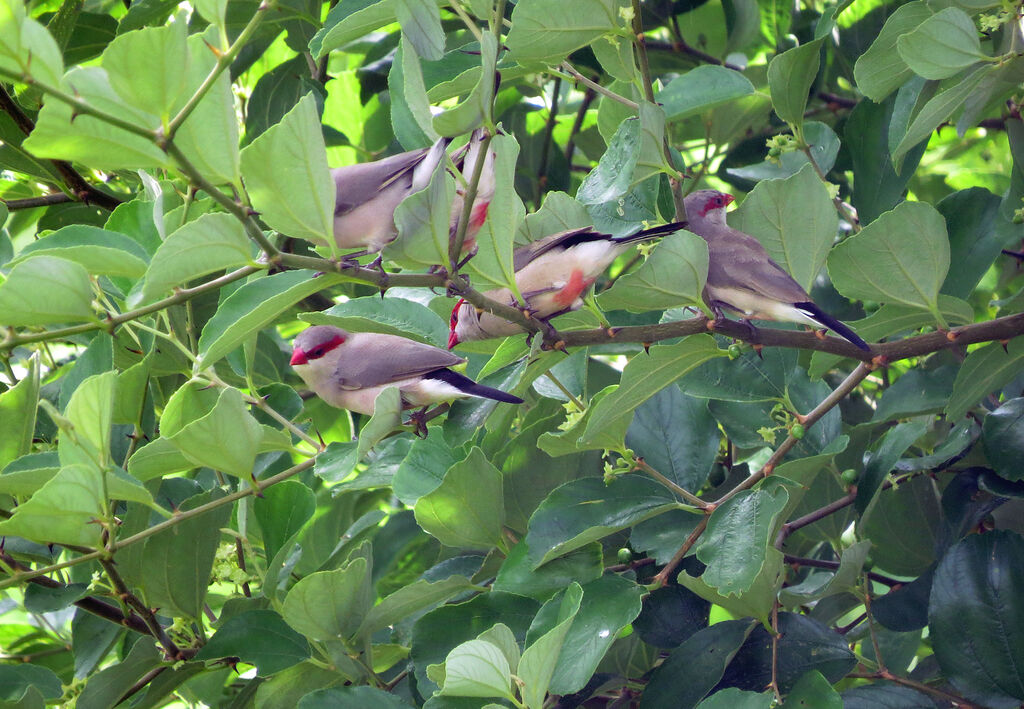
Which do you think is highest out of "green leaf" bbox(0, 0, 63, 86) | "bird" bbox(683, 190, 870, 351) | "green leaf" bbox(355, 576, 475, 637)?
"green leaf" bbox(0, 0, 63, 86)

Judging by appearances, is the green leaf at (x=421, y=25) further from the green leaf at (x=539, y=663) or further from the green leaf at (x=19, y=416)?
the green leaf at (x=19, y=416)

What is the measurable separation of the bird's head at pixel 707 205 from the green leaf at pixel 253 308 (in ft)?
4.61

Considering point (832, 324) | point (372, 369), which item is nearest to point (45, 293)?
point (372, 369)

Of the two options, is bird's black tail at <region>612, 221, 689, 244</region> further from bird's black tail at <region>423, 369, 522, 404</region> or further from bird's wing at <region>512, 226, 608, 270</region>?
bird's black tail at <region>423, 369, 522, 404</region>

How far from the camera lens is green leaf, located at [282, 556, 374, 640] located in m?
1.84

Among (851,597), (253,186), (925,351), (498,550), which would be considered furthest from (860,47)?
(253,186)

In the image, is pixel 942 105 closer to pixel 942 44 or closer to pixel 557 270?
pixel 942 44

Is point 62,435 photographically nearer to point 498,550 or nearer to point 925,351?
point 498,550

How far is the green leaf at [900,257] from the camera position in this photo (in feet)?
5.90

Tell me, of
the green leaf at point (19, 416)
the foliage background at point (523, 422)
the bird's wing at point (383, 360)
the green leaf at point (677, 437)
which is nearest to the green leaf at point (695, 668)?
the foliage background at point (523, 422)

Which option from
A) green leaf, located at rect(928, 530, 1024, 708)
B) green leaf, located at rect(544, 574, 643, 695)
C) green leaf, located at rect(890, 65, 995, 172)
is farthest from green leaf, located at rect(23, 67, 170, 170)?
green leaf, located at rect(928, 530, 1024, 708)

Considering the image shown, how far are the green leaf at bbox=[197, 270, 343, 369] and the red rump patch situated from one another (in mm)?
582

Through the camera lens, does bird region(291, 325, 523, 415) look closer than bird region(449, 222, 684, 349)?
No

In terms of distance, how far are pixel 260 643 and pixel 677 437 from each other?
1.04 metres
